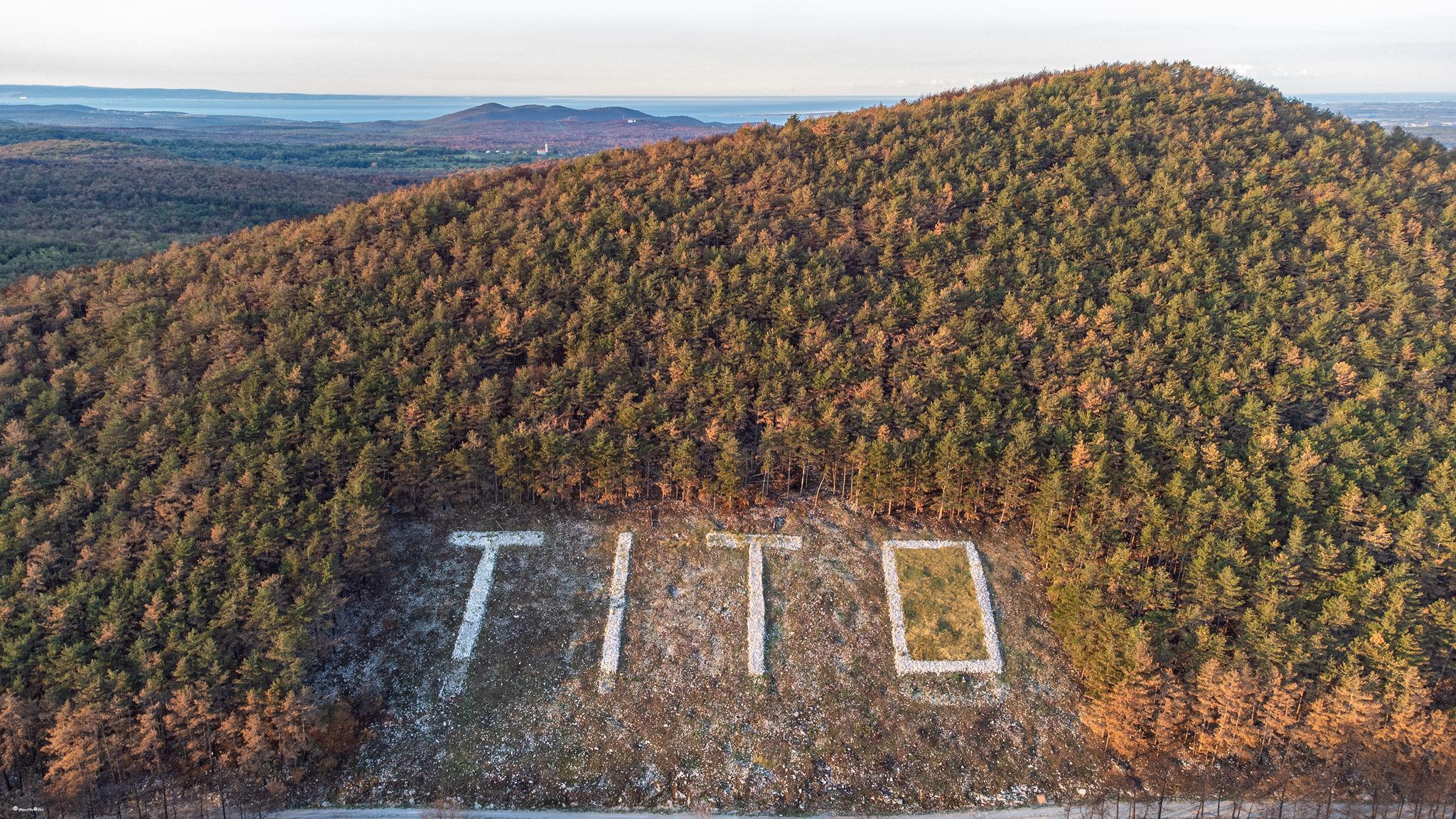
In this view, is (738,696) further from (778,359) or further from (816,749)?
(778,359)

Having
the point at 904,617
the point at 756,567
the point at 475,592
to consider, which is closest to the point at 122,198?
the point at 475,592

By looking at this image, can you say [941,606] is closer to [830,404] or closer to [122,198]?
[830,404]

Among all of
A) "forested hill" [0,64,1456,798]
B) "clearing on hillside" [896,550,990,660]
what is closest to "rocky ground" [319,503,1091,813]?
"clearing on hillside" [896,550,990,660]

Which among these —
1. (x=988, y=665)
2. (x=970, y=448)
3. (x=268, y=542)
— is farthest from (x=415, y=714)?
(x=970, y=448)

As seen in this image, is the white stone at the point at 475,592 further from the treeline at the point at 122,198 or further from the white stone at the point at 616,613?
the treeline at the point at 122,198

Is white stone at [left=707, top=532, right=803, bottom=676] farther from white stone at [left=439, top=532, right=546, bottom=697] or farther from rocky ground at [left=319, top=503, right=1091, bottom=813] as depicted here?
white stone at [left=439, top=532, right=546, bottom=697]

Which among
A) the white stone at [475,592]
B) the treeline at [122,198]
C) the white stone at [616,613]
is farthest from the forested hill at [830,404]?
the treeline at [122,198]
